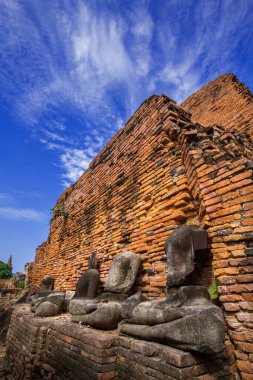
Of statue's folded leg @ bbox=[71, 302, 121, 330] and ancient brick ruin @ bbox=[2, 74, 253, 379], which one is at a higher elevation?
ancient brick ruin @ bbox=[2, 74, 253, 379]

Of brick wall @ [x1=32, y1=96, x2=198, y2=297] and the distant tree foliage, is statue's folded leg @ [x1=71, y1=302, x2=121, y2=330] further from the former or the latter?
the distant tree foliage

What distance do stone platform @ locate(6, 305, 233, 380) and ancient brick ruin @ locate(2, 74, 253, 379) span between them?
42mm

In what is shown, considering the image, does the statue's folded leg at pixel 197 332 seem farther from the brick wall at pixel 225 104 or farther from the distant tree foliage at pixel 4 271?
the distant tree foliage at pixel 4 271

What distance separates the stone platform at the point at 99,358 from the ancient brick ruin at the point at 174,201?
0.04 m

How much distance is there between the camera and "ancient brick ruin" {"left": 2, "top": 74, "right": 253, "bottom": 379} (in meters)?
2.22

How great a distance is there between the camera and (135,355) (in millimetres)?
2158

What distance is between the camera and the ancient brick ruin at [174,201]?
7.29ft

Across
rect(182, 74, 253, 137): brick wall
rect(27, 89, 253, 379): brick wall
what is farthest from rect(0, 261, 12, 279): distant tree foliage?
rect(182, 74, 253, 137): brick wall

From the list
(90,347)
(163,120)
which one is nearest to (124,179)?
(163,120)

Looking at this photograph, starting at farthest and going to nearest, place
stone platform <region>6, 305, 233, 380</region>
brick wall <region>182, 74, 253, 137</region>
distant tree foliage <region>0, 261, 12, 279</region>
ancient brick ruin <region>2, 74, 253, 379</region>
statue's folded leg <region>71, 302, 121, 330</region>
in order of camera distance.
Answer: distant tree foliage <region>0, 261, 12, 279</region>, brick wall <region>182, 74, 253, 137</region>, statue's folded leg <region>71, 302, 121, 330</region>, ancient brick ruin <region>2, 74, 253, 379</region>, stone platform <region>6, 305, 233, 380</region>

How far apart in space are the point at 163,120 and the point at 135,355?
11.4 ft

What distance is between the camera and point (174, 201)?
10.7 feet

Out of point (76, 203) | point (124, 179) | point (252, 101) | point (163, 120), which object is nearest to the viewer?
point (163, 120)

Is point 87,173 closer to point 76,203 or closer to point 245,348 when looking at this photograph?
point 76,203
